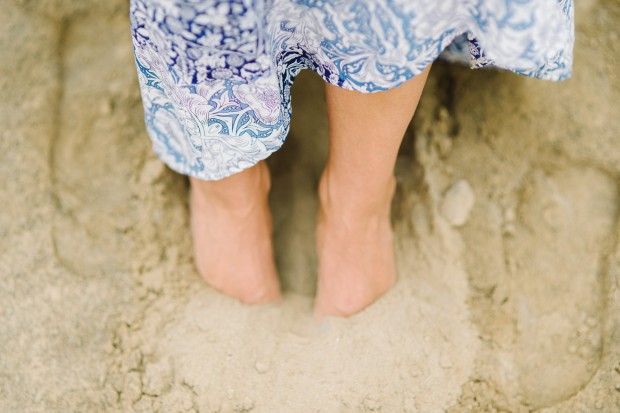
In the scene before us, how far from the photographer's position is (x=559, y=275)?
1.08 m

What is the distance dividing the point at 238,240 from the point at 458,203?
434 millimetres

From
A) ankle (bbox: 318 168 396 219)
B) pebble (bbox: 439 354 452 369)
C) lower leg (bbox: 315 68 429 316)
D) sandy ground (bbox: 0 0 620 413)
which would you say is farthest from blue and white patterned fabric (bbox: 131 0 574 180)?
pebble (bbox: 439 354 452 369)

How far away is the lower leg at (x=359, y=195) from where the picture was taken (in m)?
0.83

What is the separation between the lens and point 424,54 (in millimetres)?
668

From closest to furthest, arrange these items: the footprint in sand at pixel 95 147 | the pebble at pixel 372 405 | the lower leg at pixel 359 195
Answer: the lower leg at pixel 359 195
the pebble at pixel 372 405
the footprint in sand at pixel 95 147

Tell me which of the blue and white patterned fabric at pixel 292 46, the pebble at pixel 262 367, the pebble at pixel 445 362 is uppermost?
the blue and white patterned fabric at pixel 292 46

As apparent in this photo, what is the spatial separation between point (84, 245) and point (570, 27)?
88 cm

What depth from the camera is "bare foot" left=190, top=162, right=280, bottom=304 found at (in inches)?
40.8

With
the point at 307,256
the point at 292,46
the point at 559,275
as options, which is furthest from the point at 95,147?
the point at 559,275

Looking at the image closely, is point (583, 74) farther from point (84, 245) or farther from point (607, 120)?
point (84, 245)

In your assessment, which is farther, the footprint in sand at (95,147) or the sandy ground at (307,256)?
the footprint in sand at (95,147)

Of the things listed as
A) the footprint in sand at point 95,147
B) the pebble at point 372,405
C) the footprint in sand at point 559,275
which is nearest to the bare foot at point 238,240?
the footprint in sand at point 95,147

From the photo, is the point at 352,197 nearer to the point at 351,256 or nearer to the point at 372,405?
the point at 351,256

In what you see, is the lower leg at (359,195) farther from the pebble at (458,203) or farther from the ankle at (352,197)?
the pebble at (458,203)
